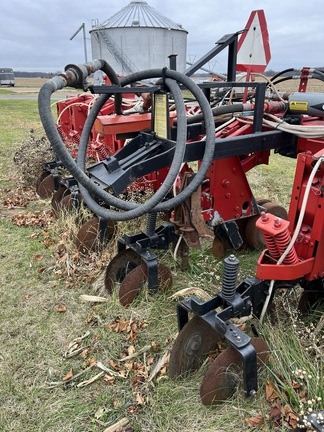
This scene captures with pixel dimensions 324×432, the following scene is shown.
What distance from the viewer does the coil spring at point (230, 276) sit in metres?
1.96

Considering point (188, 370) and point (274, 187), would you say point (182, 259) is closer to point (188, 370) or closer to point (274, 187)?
point (188, 370)

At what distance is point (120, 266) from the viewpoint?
10.0ft

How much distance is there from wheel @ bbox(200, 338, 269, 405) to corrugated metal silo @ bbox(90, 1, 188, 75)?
55.2 ft

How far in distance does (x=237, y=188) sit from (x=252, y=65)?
1129mm

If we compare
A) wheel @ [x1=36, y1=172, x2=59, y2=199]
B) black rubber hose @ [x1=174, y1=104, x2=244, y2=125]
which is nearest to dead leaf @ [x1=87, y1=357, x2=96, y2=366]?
black rubber hose @ [x1=174, y1=104, x2=244, y2=125]

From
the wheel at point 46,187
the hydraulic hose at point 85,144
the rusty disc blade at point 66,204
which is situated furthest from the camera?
the wheel at point 46,187

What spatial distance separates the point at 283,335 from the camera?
222cm

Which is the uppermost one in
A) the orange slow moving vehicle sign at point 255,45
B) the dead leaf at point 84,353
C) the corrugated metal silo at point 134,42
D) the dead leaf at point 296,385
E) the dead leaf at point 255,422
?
the corrugated metal silo at point 134,42

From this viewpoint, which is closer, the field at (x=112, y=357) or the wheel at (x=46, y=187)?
the field at (x=112, y=357)

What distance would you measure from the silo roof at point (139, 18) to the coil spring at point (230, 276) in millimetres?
18295

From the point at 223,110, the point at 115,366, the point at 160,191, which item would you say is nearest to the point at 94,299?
the point at 115,366

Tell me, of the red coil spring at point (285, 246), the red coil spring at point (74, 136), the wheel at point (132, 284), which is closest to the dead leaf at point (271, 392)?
the red coil spring at point (285, 246)

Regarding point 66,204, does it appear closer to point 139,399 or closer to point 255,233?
point 255,233

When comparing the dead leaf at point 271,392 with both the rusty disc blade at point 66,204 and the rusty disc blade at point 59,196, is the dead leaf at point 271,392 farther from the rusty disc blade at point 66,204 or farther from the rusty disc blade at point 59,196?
the rusty disc blade at point 59,196
